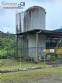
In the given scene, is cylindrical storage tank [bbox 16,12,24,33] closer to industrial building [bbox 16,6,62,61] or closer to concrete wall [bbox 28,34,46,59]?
industrial building [bbox 16,6,62,61]

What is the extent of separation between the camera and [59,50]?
32719 mm

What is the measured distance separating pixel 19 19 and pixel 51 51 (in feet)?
23.0

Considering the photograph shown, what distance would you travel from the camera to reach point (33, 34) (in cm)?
3403

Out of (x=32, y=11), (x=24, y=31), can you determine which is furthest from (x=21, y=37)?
(x=32, y=11)

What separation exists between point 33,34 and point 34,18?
2.25m

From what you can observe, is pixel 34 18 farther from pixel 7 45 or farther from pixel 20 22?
pixel 7 45

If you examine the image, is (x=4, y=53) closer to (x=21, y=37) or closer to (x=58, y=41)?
(x=21, y=37)

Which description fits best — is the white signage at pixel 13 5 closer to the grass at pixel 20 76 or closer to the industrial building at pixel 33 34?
the industrial building at pixel 33 34

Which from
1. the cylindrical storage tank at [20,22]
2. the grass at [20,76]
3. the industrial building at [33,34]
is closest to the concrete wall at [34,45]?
the industrial building at [33,34]

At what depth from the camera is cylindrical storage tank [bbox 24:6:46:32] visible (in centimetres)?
3529

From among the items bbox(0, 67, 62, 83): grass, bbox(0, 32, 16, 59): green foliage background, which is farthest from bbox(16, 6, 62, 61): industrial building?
bbox(0, 67, 62, 83): grass

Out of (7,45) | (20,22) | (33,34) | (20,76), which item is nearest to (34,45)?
(33,34)

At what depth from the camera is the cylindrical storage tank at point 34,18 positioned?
116 ft

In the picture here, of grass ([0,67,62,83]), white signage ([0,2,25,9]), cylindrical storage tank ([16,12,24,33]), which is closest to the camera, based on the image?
grass ([0,67,62,83])
